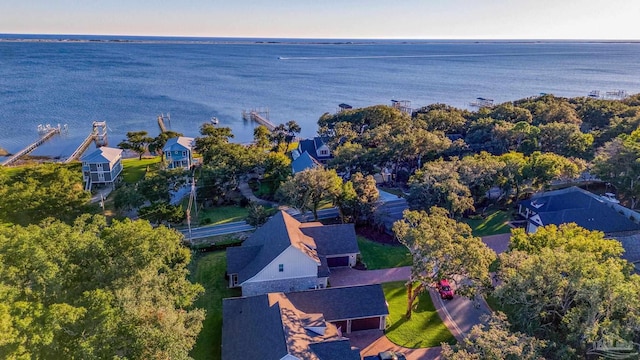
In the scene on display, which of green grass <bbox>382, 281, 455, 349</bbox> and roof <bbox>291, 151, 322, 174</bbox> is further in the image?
roof <bbox>291, 151, 322, 174</bbox>

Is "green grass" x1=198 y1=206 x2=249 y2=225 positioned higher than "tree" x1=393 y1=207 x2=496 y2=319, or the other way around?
"tree" x1=393 y1=207 x2=496 y2=319

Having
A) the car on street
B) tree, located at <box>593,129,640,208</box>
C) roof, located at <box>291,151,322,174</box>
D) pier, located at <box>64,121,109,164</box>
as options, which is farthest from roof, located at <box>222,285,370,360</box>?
pier, located at <box>64,121,109,164</box>

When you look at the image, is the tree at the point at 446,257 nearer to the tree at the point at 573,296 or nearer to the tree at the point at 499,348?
the tree at the point at 573,296

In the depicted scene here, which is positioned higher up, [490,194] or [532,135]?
[532,135]

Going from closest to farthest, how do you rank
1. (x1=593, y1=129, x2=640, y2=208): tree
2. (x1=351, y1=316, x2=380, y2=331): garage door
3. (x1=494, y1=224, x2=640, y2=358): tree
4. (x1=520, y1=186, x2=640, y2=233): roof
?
(x1=494, y1=224, x2=640, y2=358): tree < (x1=351, y1=316, x2=380, y2=331): garage door < (x1=520, y1=186, x2=640, y2=233): roof < (x1=593, y1=129, x2=640, y2=208): tree

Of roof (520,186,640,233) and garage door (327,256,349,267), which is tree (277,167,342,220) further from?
roof (520,186,640,233)

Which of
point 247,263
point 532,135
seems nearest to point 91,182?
point 247,263

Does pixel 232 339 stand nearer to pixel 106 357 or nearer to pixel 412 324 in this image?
pixel 106 357

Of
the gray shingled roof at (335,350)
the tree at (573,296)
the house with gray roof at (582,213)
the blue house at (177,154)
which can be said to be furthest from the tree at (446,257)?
the blue house at (177,154)
